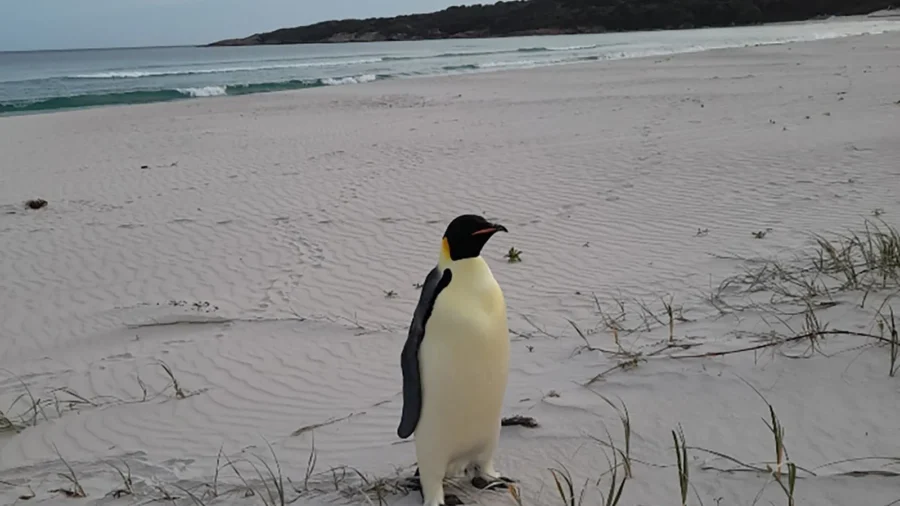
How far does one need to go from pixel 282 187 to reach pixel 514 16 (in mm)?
86987

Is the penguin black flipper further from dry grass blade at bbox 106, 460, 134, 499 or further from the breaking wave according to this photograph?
the breaking wave

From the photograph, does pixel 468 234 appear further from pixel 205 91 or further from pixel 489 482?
pixel 205 91

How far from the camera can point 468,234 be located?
2.80 meters

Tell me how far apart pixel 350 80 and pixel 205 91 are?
6046 millimetres

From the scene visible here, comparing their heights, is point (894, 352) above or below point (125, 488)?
above

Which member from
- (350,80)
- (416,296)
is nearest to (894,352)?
(416,296)

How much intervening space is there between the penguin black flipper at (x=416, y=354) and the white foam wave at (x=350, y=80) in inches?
1197

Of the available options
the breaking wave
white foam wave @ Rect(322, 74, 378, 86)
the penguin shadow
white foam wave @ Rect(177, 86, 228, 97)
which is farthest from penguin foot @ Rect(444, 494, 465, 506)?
white foam wave @ Rect(322, 74, 378, 86)

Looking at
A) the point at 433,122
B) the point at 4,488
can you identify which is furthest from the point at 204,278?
the point at 433,122

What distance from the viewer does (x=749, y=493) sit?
2.82 m

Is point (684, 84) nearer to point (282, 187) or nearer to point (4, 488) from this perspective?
point (282, 187)

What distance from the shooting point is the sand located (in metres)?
3.34

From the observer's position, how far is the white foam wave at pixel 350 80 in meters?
32.7

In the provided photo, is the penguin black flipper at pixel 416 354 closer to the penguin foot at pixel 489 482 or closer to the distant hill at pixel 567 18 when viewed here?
the penguin foot at pixel 489 482
